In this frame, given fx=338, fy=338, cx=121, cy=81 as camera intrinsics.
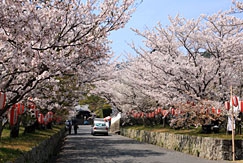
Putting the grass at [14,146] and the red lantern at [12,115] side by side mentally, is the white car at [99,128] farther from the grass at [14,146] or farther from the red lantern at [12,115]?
the red lantern at [12,115]

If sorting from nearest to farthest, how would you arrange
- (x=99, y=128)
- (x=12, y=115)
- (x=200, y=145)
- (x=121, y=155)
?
(x=12, y=115), (x=121, y=155), (x=200, y=145), (x=99, y=128)

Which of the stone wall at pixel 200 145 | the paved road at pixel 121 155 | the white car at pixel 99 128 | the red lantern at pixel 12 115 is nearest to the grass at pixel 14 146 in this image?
the red lantern at pixel 12 115

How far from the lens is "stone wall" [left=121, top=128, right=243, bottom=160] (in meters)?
13.4

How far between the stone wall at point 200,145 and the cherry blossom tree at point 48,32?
6906mm

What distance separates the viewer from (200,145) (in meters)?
15.0

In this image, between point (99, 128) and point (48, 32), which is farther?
point (99, 128)

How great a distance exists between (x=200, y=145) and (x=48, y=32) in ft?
32.2

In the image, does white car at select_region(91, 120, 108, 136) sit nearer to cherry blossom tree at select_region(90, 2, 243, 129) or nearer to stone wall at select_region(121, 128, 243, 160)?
stone wall at select_region(121, 128, 243, 160)

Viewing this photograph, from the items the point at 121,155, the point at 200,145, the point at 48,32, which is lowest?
the point at 121,155

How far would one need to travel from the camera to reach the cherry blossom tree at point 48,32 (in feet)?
22.6

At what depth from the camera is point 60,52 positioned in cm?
922

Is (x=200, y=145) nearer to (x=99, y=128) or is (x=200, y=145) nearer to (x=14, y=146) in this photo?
(x=14, y=146)

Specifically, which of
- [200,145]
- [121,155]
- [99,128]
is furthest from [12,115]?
[99,128]

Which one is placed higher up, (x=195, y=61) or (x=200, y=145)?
(x=195, y=61)
